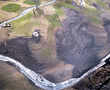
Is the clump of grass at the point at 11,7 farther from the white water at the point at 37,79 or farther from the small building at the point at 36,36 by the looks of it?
the small building at the point at 36,36

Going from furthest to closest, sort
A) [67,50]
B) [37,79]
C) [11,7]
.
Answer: [11,7] → [67,50] → [37,79]

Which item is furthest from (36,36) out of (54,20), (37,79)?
(37,79)

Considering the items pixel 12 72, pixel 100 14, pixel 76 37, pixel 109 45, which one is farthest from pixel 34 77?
pixel 100 14

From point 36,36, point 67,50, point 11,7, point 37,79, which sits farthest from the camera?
point 11,7

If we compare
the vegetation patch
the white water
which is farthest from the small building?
the white water

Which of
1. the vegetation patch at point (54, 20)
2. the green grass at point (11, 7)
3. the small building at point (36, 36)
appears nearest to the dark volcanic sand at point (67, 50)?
the small building at point (36, 36)

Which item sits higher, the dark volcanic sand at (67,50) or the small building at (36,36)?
the small building at (36,36)

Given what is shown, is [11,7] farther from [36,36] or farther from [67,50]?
[67,50]

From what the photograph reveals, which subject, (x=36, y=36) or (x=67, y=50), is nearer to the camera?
(x=36, y=36)

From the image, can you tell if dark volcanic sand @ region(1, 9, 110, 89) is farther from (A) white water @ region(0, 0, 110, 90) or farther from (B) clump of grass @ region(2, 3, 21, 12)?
(B) clump of grass @ region(2, 3, 21, 12)

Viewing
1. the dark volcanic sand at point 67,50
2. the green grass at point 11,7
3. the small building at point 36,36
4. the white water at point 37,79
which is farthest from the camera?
the green grass at point 11,7

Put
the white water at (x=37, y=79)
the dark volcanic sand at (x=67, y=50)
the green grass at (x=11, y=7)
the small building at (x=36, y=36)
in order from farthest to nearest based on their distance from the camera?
the green grass at (x=11, y=7), the small building at (x=36, y=36), the dark volcanic sand at (x=67, y=50), the white water at (x=37, y=79)

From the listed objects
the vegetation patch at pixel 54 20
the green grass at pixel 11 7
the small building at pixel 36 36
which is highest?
the green grass at pixel 11 7
